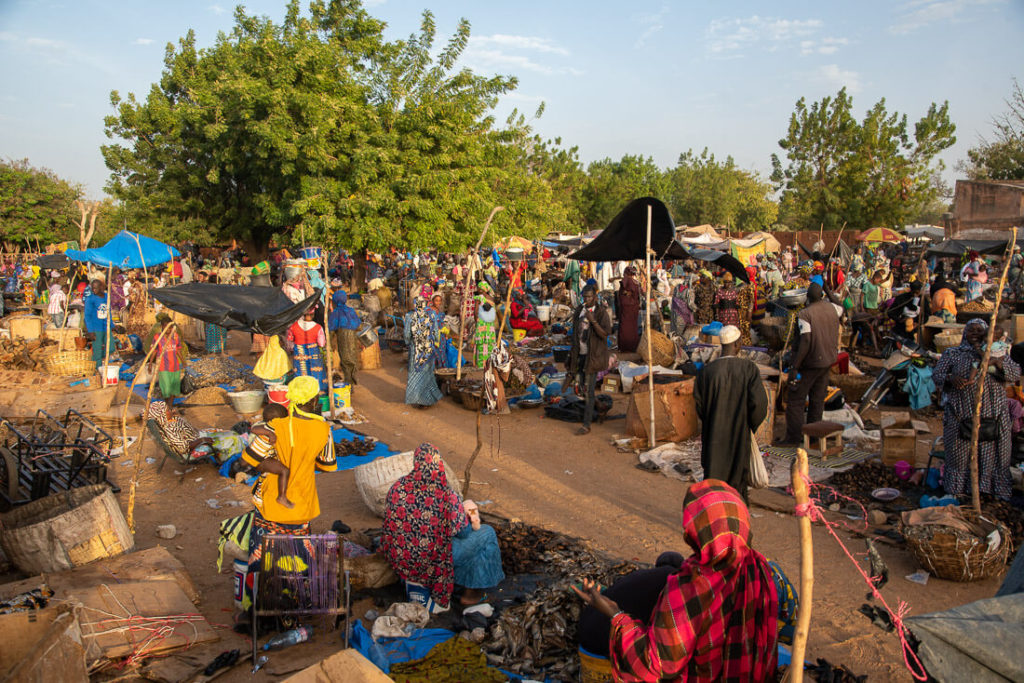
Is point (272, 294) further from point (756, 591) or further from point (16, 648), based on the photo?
point (756, 591)

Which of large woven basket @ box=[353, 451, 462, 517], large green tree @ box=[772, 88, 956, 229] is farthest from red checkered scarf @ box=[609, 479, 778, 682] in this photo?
large green tree @ box=[772, 88, 956, 229]

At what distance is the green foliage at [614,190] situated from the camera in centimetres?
4109

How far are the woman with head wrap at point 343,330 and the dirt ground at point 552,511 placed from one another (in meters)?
1.15

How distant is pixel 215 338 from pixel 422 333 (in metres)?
6.65

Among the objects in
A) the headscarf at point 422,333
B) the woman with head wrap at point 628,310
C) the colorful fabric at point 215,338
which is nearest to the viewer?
the headscarf at point 422,333

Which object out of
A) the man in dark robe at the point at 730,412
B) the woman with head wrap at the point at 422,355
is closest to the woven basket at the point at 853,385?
Answer: the man in dark robe at the point at 730,412

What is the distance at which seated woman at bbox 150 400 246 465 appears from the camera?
773 centimetres

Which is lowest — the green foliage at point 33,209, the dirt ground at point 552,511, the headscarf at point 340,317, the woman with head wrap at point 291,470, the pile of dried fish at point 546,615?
the dirt ground at point 552,511

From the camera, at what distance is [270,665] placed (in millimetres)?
4109

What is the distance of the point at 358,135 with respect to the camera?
1778 cm

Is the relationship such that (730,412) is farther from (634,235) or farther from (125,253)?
(125,253)

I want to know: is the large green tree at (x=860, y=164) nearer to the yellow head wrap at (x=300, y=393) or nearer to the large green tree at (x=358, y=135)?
the large green tree at (x=358, y=135)

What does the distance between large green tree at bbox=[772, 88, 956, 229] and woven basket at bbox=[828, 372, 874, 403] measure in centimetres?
2589

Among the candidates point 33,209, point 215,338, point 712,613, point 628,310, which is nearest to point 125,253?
point 215,338
